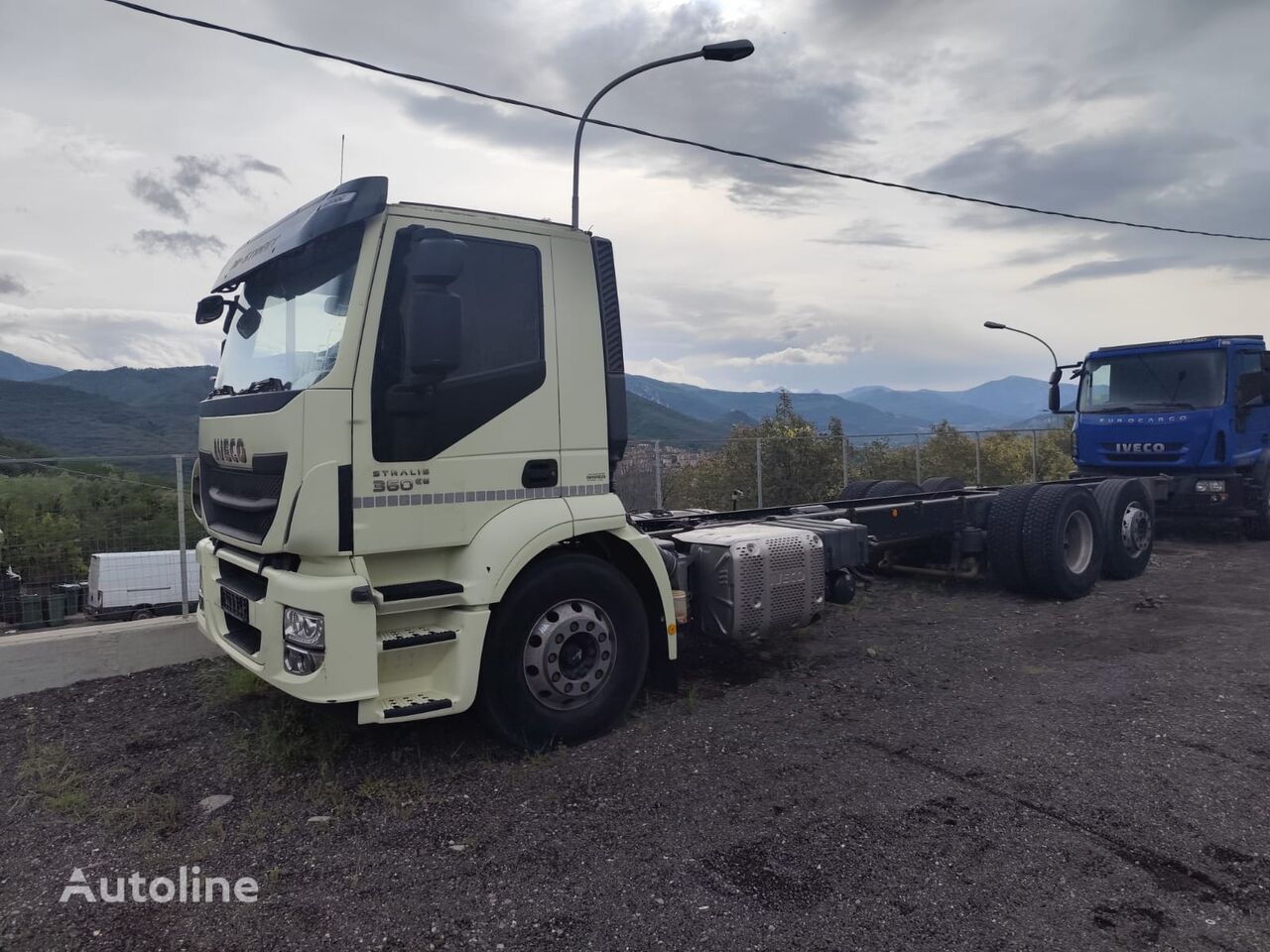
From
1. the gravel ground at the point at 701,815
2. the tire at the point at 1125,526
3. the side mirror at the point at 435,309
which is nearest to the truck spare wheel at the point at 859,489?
the tire at the point at 1125,526

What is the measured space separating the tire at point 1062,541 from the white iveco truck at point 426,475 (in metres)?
4.64

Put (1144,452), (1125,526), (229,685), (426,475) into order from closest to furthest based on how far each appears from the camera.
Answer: (426,475), (229,685), (1125,526), (1144,452)

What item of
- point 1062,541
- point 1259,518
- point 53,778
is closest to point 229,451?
point 53,778

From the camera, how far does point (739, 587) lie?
226 inches

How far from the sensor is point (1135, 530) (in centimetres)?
974

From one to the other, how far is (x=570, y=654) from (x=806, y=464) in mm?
13464

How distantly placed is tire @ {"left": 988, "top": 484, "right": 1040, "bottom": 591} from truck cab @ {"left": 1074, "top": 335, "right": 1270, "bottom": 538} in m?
4.47

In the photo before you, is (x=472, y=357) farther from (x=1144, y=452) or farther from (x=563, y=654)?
(x=1144, y=452)

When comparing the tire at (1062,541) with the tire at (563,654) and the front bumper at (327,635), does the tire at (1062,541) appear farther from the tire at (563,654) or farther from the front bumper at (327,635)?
the front bumper at (327,635)

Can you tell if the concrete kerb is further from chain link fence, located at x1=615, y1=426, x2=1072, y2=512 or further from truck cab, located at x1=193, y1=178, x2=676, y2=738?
chain link fence, located at x1=615, y1=426, x2=1072, y2=512

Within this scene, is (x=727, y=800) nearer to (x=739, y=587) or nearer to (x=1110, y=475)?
(x=739, y=587)

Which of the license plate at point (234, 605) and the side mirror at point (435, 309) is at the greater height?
the side mirror at point (435, 309)

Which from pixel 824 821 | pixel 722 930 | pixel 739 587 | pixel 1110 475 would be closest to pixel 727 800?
pixel 824 821

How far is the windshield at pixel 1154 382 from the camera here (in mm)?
11578
